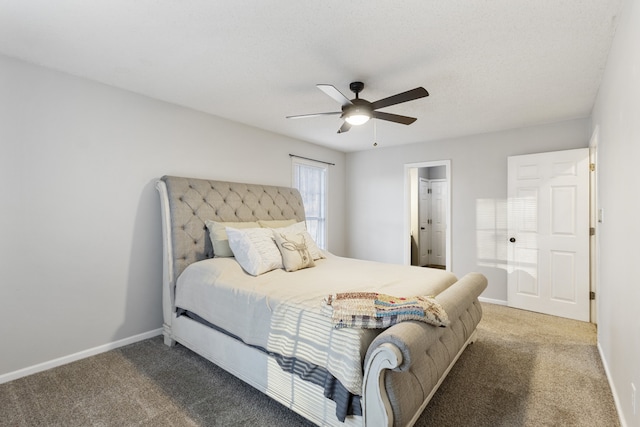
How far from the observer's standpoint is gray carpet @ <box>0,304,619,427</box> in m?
1.81

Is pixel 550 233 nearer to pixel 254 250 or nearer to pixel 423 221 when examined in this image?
pixel 423 221

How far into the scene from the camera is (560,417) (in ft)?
5.99

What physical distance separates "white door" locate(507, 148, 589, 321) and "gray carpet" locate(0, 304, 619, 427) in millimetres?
990

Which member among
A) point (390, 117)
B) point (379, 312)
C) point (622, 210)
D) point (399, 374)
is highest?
point (390, 117)

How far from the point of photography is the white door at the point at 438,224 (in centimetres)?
688

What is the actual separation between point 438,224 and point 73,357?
657cm

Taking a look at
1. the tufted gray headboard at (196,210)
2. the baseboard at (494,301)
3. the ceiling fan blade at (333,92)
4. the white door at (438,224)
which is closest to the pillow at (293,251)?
the tufted gray headboard at (196,210)

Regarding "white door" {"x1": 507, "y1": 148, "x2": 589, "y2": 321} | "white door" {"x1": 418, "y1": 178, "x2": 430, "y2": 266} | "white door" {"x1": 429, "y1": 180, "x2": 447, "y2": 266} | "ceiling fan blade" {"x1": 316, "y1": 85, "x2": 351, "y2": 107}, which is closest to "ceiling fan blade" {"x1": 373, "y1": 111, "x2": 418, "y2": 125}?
"ceiling fan blade" {"x1": 316, "y1": 85, "x2": 351, "y2": 107}

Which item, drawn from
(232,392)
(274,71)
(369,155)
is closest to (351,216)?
(369,155)

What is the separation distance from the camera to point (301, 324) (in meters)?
1.73

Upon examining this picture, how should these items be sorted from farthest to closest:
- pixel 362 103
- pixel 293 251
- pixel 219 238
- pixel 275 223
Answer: pixel 275 223 → pixel 219 238 → pixel 293 251 → pixel 362 103

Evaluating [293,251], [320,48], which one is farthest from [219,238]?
[320,48]

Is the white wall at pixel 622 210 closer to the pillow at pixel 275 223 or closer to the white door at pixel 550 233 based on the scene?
the white door at pixel 550 233

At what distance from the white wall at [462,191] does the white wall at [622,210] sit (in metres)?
1.47
